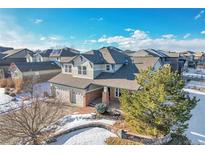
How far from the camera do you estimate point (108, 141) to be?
669 centimetres

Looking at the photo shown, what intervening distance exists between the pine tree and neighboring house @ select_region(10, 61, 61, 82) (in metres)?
14.2

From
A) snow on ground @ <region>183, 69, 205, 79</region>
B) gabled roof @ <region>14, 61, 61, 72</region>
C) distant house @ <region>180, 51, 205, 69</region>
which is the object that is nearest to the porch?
gabled roof @ <region>14, 61, 61, 72</region>

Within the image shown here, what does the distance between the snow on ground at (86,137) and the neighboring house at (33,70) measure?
1184 cm

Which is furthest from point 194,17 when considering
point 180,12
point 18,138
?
point 18,138

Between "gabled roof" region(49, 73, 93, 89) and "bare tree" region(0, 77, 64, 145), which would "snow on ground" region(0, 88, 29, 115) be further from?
"bare tree" region(0, 77, 64, 145)

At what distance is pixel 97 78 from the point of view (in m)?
12.7

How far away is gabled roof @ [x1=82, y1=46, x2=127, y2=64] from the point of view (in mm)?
12906

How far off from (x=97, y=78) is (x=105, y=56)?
2112 millimetres

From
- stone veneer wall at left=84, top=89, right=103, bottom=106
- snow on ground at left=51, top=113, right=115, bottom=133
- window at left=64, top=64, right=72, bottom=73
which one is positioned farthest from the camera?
window at left=64, top=64, right=72, bottom=73

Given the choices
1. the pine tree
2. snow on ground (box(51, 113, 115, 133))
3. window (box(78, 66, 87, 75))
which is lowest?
snow on ground (box(51, 113, 115, 133))

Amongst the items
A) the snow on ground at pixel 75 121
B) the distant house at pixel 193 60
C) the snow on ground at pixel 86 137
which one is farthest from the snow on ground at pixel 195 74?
the snow on ground at pixel 86 137

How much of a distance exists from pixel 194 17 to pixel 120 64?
6343 millimetres

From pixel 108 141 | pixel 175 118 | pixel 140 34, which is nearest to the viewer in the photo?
pixel 175 118

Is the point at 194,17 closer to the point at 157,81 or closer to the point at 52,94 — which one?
the point at 157,81
